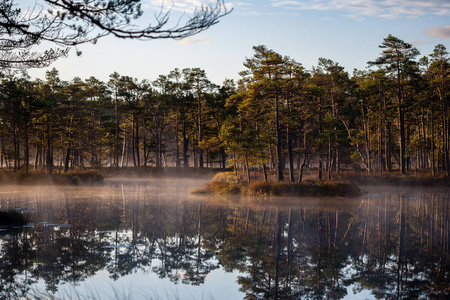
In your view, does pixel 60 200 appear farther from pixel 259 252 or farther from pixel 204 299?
pixel 204 299

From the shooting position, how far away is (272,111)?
1593 inches

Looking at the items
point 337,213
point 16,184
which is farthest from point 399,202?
point 16,184

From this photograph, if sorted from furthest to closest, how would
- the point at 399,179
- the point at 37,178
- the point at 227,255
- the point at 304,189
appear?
the point at 37,178 → the point at 399,179 → the point at 304,189 → the point at 227,255

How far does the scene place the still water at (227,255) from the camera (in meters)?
9.31

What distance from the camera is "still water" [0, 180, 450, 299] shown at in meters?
9.31

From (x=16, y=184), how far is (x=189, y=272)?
41578mm

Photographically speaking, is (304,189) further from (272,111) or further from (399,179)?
(399,179)

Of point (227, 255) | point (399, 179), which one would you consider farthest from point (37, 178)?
point (227, 255)

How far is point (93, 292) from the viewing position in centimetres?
891

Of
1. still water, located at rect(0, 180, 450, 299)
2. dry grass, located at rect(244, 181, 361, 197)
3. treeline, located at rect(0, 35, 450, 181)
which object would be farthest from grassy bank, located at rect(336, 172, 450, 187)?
A: still water, located at rect(0, 180, 450, 299)

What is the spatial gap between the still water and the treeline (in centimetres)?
677

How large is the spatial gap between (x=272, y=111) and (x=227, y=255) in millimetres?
28757

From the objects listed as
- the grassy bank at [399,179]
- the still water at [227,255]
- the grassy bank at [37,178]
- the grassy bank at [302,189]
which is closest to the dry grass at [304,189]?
the grassy bank at [302,189]

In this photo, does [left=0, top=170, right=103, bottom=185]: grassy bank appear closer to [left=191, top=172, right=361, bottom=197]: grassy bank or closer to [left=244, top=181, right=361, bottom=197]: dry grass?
[left=191, top=172, right=361, bottom=197]: grassy bank
